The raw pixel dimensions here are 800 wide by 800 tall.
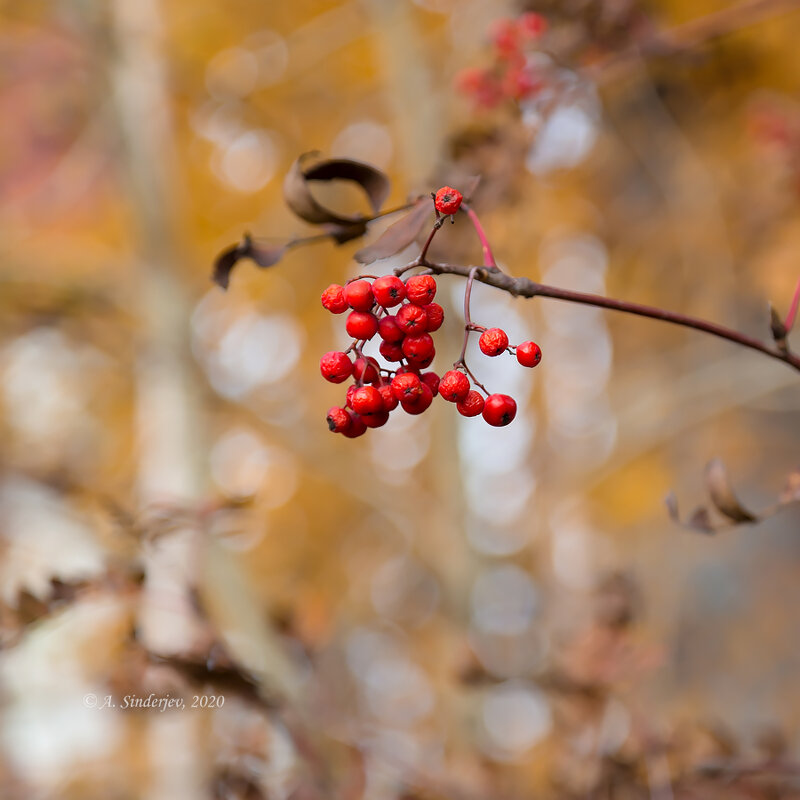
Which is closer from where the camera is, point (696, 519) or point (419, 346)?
point (419, 346)

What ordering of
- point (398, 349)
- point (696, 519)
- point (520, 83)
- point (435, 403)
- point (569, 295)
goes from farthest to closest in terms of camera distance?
point (435, 403) < point (520, 83) < point (696, 519) < point (398, 349) < point (569, 295)

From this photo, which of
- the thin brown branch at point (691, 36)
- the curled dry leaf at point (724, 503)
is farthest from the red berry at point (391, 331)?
the thin brown branch at point (691, 36)

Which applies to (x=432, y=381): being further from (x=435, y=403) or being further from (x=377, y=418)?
(x=435, y=403)

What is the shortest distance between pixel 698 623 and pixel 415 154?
2088 millimetres

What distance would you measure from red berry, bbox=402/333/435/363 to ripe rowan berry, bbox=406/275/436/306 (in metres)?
0.03

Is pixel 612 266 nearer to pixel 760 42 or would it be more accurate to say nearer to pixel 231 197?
pixel 760 42

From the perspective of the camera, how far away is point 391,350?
0.65 metres

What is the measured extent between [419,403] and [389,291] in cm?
9

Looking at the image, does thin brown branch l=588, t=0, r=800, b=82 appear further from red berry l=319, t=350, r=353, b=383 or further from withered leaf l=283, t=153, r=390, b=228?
red berry l=319, t=350, r=353, b=383

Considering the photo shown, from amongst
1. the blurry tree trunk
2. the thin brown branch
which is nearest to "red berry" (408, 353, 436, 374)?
the thin brown branch

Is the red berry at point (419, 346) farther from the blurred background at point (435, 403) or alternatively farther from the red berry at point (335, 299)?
the blurred background at point (435, 403)

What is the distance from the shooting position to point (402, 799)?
1.24 metres

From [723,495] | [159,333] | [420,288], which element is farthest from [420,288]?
[159,333]

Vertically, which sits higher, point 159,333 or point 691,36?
point 159,333
